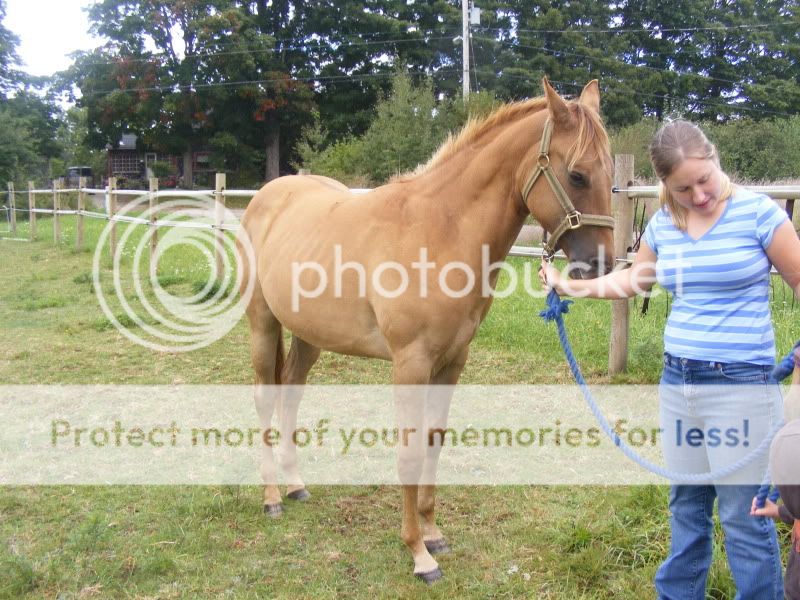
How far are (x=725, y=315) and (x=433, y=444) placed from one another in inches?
61.4

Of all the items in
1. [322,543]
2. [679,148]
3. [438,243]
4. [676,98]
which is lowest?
[322,543]

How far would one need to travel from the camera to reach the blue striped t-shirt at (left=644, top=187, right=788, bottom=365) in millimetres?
1861

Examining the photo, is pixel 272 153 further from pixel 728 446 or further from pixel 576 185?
pixel 728 446

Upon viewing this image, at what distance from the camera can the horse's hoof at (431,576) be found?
2773mm

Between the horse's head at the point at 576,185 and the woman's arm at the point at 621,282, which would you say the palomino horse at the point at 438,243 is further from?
the woman's arm at the point at 621,282

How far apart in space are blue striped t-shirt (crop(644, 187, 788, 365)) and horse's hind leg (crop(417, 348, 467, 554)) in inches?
47.3

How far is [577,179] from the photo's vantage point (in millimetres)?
2428

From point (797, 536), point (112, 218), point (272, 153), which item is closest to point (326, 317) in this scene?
point (797, 536)

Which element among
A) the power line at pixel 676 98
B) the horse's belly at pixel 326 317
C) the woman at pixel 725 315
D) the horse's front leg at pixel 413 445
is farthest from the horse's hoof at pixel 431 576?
the power line at pixel 676 98

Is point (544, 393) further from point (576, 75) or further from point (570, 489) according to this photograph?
point (576, 75)

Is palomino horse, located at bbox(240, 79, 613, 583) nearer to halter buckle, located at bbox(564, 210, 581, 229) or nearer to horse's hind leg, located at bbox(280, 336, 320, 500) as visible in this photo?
halter buckle, located at bbox(564, 210, 581, 229)

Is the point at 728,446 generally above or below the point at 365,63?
below

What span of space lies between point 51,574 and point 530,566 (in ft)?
6.89

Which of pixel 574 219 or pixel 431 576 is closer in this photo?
pixel 574 219
